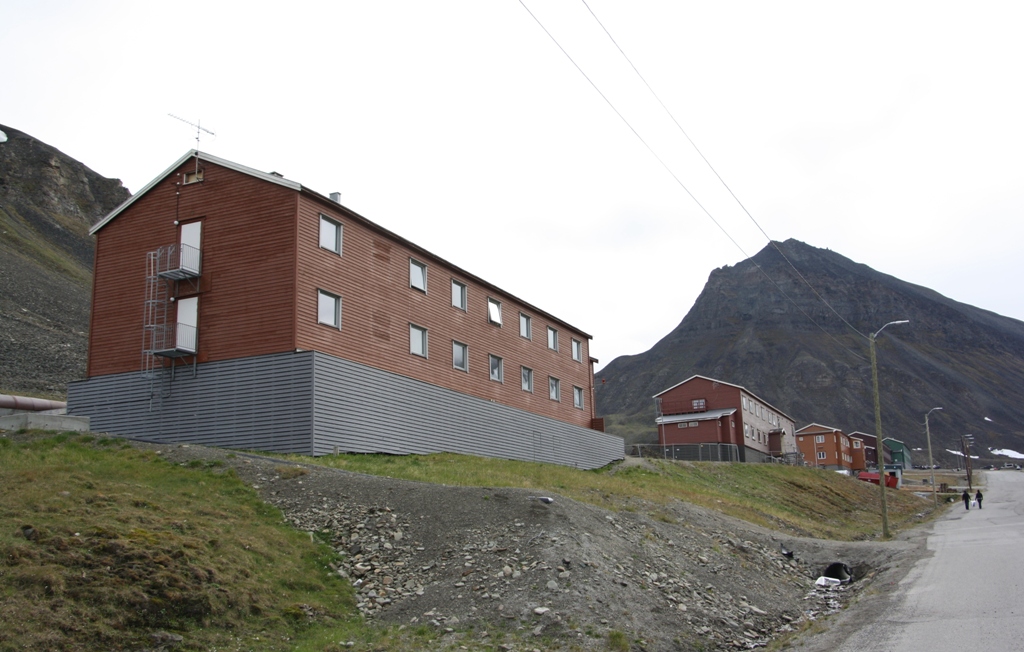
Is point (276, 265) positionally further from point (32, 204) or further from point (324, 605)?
point (32, 204)

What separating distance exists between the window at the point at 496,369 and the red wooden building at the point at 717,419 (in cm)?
3650

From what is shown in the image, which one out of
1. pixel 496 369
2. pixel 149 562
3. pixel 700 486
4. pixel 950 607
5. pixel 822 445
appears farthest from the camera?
pixel 822 445

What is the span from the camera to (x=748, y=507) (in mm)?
35875

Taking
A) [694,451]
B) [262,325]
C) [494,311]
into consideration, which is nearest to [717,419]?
[694,451]

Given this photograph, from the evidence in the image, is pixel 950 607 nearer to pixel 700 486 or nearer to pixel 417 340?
pixel 417 340

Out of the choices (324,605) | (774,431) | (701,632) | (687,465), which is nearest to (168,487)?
(324,605)

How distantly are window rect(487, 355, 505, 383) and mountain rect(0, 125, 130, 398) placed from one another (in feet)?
80.0

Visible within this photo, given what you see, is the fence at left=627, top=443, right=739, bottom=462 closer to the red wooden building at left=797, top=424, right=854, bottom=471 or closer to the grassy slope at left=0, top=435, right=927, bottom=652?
the red wooden building at left=797, top=424, right=854, bottom=471

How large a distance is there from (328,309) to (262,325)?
2.36 meters

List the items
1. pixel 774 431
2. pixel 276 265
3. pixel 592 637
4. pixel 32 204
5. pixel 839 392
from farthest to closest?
pixel 839 392 → pixel 32 204 → pixel 774 431 → pixel 276 265 → pixel 592 637

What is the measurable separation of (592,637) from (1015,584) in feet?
35.0

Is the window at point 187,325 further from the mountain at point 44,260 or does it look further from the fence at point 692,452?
the fence at point 692,452

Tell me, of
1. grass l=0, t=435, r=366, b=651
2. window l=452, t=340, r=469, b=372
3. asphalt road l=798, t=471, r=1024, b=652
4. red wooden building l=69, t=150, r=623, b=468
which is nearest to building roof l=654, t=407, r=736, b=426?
window l=452, t=340, r=469, b=372

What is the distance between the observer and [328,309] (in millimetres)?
29156
